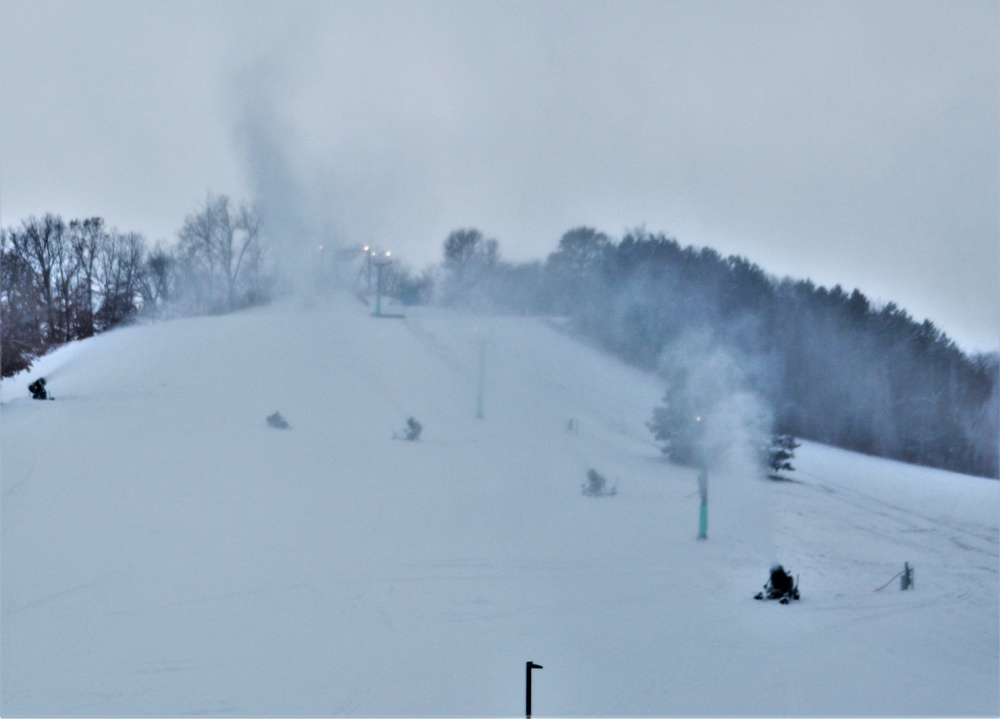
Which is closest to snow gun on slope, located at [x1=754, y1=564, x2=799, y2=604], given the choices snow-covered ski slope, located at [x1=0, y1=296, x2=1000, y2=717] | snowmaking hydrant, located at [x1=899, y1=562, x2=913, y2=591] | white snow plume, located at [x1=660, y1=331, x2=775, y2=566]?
snow-covered ski slope, located at [x1=0, y1=296, x2=1000, y2=717]

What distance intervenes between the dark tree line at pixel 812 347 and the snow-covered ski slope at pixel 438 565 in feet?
7.23

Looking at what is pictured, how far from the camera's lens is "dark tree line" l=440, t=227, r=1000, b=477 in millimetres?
22719

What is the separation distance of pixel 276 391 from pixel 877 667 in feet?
56.5

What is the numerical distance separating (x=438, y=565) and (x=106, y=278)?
3132 centimetres

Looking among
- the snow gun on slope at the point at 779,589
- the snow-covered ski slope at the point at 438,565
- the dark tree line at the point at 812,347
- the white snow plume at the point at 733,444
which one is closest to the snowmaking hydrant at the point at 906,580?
the snow-covered ski slope at the point at 438,565

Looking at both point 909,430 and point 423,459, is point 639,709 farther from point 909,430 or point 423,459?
point 909,430

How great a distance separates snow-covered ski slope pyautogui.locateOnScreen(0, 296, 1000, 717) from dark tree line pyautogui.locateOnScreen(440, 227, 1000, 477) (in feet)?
7.23

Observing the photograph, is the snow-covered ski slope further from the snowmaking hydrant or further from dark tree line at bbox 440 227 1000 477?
dark tree line at bbox 440 227 1000 477

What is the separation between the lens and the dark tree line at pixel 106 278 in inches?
1037

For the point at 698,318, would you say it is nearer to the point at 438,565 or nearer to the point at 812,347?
the point at 812,347

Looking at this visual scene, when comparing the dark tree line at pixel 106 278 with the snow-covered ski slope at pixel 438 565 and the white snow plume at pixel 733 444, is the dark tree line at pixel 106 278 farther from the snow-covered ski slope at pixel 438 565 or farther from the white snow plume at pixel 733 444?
the white snow plume at pixel 733 444

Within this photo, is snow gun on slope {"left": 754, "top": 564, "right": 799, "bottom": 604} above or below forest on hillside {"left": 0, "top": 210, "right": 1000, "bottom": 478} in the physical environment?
below

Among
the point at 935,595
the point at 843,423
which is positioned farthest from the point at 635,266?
the point at 935,595

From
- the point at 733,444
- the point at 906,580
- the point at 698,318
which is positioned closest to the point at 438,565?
the point at 906,580
